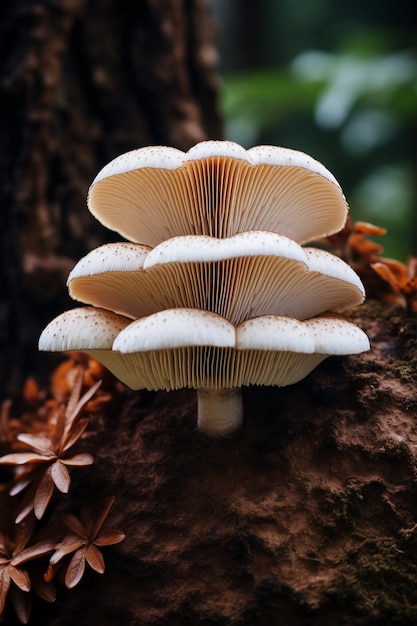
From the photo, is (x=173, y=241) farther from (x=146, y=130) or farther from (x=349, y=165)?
(x=349, y=165)

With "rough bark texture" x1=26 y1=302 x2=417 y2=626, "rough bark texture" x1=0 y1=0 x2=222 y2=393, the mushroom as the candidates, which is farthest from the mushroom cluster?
"rough bark texture" x1=0 y1=0 x2=222 y2=393

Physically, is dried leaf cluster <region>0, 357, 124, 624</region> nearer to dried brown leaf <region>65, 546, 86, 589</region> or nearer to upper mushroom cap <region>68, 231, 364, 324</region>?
dried brown leaf <region>65, 546, 86, 589</region>

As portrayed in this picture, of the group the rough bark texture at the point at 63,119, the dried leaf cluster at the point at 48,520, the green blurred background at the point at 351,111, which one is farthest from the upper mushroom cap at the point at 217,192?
the green blurred background at the point at 351,111

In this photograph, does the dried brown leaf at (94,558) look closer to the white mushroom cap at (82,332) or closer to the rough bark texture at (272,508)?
the rough bark texture at (272,508)

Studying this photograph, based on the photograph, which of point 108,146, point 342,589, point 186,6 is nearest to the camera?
point 342,589

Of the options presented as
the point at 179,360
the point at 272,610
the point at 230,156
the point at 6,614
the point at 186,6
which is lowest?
the point at 6,614

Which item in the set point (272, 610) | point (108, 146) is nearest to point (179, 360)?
point (272, 610)

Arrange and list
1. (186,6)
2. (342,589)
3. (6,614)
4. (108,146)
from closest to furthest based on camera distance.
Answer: (342,589) → (6,614) → (108,146) → (186,6)

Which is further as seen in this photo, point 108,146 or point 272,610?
point 108,146
